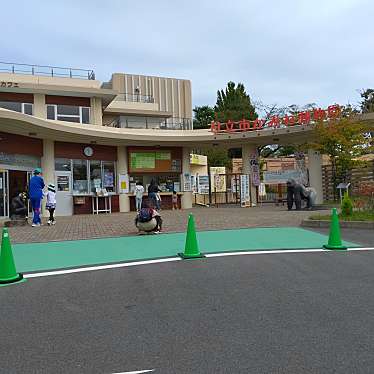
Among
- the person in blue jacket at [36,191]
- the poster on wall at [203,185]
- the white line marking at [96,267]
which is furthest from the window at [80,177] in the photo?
the white line marking at [96,267]

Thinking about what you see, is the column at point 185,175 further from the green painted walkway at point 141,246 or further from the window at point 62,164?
the green painted walkway at point 141,246

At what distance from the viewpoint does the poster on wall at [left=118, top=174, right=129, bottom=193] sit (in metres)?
24.7

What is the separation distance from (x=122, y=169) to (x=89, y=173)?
1.99 metres

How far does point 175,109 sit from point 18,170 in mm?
32289

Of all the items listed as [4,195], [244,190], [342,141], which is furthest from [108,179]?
[342,141]

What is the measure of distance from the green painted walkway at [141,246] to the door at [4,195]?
861cm

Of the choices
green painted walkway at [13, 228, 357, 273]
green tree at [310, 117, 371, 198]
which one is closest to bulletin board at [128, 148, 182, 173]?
green tree at [310, 117, 371, 198]

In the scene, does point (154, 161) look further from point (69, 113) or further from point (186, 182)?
point (69, 113)

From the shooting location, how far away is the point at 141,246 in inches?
414

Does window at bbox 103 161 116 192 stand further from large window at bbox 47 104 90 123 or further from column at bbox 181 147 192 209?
column at bbox 181 147 192 209

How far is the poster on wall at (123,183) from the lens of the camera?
24.7m

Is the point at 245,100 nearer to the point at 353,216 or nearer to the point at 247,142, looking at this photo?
the point at 247,142

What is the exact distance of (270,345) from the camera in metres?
4.02

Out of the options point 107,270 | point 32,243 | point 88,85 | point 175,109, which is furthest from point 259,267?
point 175,109
